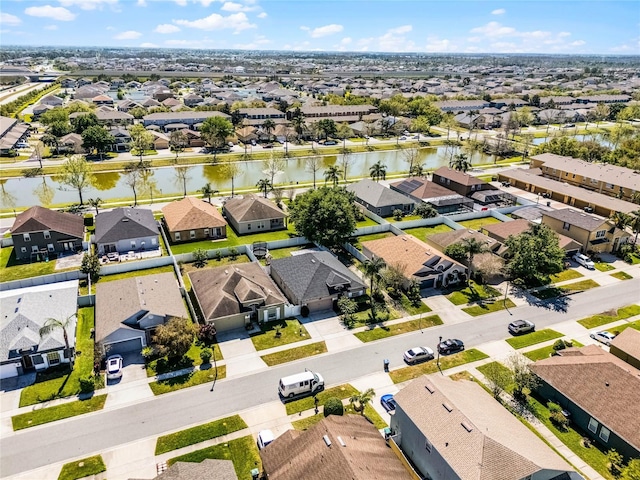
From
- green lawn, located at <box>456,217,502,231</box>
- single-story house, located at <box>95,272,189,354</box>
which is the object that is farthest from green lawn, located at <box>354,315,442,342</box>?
green lawn, located at <box>456,217,502,231</box>

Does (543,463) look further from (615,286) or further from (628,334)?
(615,286)

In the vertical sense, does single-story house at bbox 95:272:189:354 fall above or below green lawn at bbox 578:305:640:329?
above

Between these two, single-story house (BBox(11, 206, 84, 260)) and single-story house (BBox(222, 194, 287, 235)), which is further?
single-story house (BBox(222, 194, 287, 235))

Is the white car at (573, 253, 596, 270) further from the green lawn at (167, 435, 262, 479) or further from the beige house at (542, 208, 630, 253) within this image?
the green lawn at (167, 435, 262, 479)

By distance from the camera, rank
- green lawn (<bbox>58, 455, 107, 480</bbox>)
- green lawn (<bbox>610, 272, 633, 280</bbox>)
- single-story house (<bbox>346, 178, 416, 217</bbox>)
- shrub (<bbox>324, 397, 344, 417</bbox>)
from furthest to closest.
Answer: single-story house (<bbox>346, 178, 416, 217</bbox>)
green lawn (<bbox>610, 272, 633, 280</bbox>)
shrub (<bbox>324, 397, 344, 417</bbox>)
green lawn (<bbox>58, 455, 107, 480</bbox>)

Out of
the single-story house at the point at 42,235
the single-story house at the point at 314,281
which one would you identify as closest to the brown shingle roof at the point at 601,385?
the single-story house at the point at 314,281

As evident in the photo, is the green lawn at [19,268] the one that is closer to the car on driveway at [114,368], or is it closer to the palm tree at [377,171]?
the car on driveway at [114,368]

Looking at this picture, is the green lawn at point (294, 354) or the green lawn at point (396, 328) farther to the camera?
the green lawn at point (396, 328)
